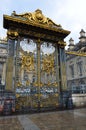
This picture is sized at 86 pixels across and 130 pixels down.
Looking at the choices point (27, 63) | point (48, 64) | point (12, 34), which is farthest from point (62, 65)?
point (12, 34)

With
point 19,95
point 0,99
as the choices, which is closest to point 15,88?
point 19,95

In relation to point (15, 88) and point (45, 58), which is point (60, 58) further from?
point (15, 88)

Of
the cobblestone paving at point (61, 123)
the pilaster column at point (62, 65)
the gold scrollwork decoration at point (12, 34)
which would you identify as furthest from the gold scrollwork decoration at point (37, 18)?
the cobblestone paving at point (61, 123)

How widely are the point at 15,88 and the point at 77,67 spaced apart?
11930 millimetres

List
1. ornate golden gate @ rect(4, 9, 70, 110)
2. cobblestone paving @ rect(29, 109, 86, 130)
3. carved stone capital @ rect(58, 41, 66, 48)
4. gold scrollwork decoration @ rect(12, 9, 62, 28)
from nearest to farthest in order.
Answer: cobblestone paving @ rect(29, 109, 86, 130), ornate golden gate @ rect(4, 9, 70, 110), gold scrollwork decoration @ rect(12, 9, 62, 28), carved stone capital @ rect(58, 41, 66, 48)

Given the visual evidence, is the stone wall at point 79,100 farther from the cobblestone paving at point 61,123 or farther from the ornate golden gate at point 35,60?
the cobblestone paving at point 61,123

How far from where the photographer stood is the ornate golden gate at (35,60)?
8844 millimetres

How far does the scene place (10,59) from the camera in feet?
29.0

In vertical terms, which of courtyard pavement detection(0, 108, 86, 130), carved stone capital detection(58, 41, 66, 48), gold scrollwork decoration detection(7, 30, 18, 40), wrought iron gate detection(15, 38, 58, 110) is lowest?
courtyard pavement detection(0, 108, 86, 130)

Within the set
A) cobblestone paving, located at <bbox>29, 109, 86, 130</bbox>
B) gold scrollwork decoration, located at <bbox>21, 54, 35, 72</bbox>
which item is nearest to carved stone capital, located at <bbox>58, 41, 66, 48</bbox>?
gold scrollwork decoration, located at <bbox>21, 54, 35, 72</bbox>

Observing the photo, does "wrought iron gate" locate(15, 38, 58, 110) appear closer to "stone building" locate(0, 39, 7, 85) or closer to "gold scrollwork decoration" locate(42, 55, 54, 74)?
"gold scrollwork decoration" locate(42, 55, 54, 74)

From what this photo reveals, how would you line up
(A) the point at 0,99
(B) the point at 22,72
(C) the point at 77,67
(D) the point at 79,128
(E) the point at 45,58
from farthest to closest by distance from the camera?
1. (C) the point at 77,67
2. (E) the point at 45,58
3. (B) the point at 22,72
4. (A) the point at 0,99
5. (D) the point at 79,128

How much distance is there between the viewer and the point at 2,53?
1016 cm

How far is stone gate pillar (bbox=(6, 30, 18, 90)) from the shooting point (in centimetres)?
845
